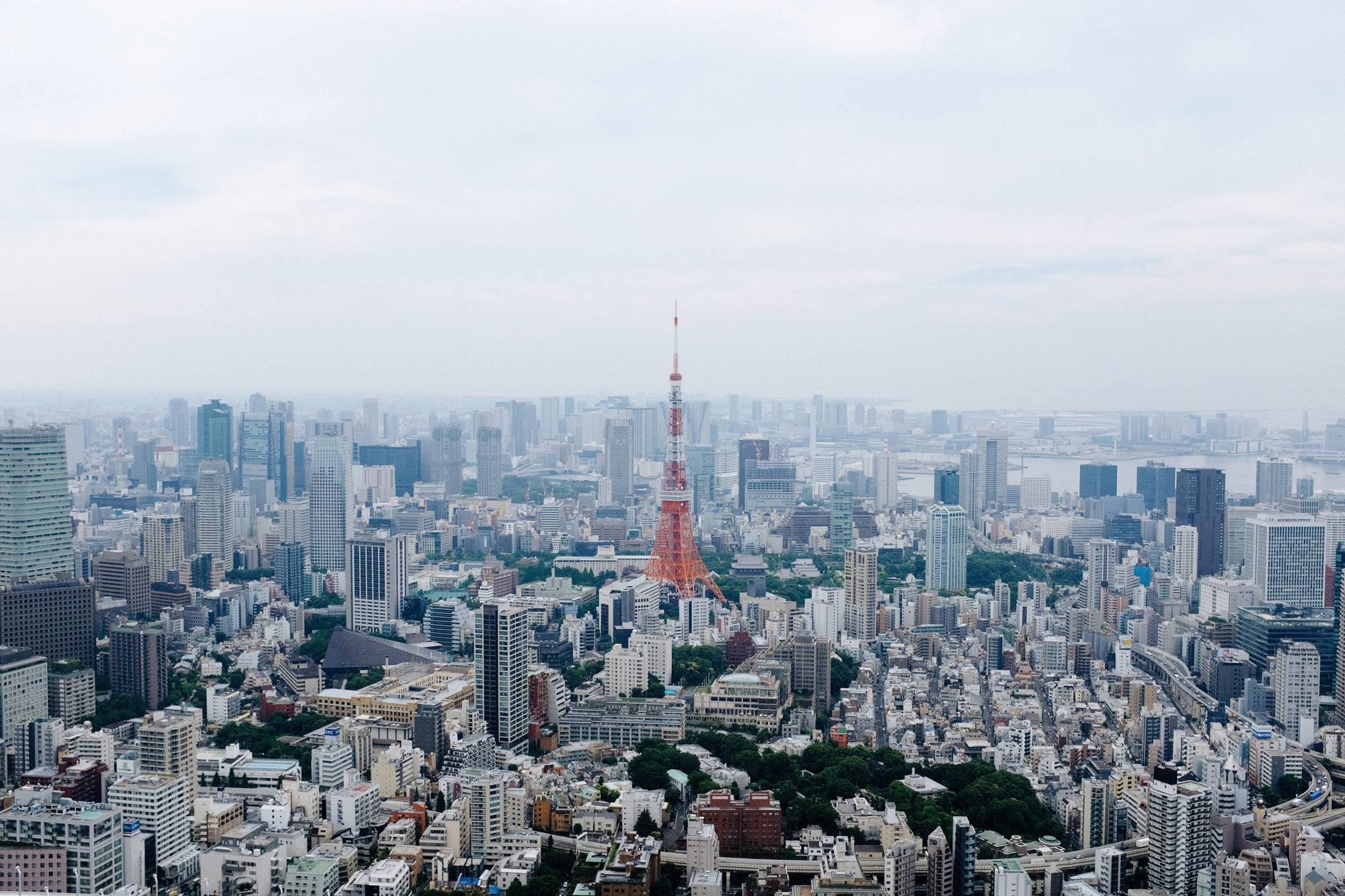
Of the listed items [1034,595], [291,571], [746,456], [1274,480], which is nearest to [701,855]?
[1034,595]

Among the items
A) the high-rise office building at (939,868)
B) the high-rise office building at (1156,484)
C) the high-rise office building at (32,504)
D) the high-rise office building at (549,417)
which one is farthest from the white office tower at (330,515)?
the high-rise office building at (549,417)

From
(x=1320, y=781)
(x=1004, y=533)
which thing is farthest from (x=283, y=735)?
(x=1004, y=533)

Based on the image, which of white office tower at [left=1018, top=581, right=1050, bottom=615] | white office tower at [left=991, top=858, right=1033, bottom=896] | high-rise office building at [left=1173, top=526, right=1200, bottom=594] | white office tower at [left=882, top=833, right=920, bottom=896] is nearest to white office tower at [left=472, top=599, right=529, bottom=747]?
white office tower at [left=882, top=833, right=920, bottom=896]

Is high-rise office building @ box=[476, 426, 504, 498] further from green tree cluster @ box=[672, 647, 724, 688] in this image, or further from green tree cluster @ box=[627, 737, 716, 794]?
green tree cluster @ box=[627, 737, 716, 794]

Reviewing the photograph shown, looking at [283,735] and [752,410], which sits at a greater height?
[752,410]

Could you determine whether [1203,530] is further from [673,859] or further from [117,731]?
[117,731]

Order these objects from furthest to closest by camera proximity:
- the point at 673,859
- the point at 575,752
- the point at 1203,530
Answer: the point at 1203,530 → the point at 575,752 → the point at 673,859
